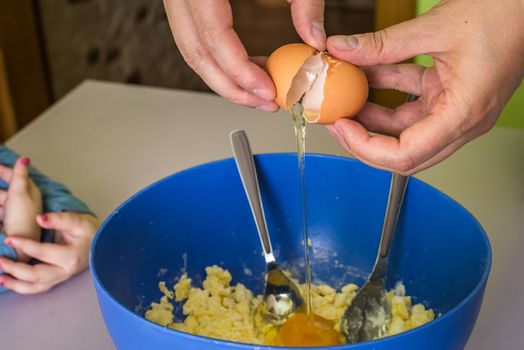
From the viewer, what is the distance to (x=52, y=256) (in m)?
0.93

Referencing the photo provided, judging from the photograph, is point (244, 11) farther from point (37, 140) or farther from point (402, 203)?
point (402, 203)

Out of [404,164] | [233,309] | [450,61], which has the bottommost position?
[233,309]

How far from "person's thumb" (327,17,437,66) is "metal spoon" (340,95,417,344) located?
0.17m

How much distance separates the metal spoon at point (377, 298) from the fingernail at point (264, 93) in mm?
186

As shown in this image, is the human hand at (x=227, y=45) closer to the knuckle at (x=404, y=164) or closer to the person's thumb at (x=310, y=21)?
the person's thumb at (x=310, y=21)

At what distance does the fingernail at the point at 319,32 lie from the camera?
858mm

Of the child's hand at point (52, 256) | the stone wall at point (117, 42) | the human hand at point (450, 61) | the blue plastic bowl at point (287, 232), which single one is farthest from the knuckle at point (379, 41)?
the stone wall at point (117, 42)

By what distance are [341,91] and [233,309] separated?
13.3 inches

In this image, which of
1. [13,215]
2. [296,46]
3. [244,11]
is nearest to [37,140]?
[13,215]

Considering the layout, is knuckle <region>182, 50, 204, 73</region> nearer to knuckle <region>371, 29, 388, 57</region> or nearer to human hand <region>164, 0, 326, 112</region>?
human hand <region>164, 0, 326, 112</region>

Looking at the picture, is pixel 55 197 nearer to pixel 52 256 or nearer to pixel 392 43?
pixel 52 256

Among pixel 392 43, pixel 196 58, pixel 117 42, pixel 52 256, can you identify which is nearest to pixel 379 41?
pixel 392 43

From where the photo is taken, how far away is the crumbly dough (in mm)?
896

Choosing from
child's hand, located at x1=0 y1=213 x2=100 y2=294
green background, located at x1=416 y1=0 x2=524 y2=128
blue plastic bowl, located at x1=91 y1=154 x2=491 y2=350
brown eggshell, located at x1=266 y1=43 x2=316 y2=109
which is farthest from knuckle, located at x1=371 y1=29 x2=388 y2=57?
green background, located at x1=416 y1=0 x2=524 y2=128
